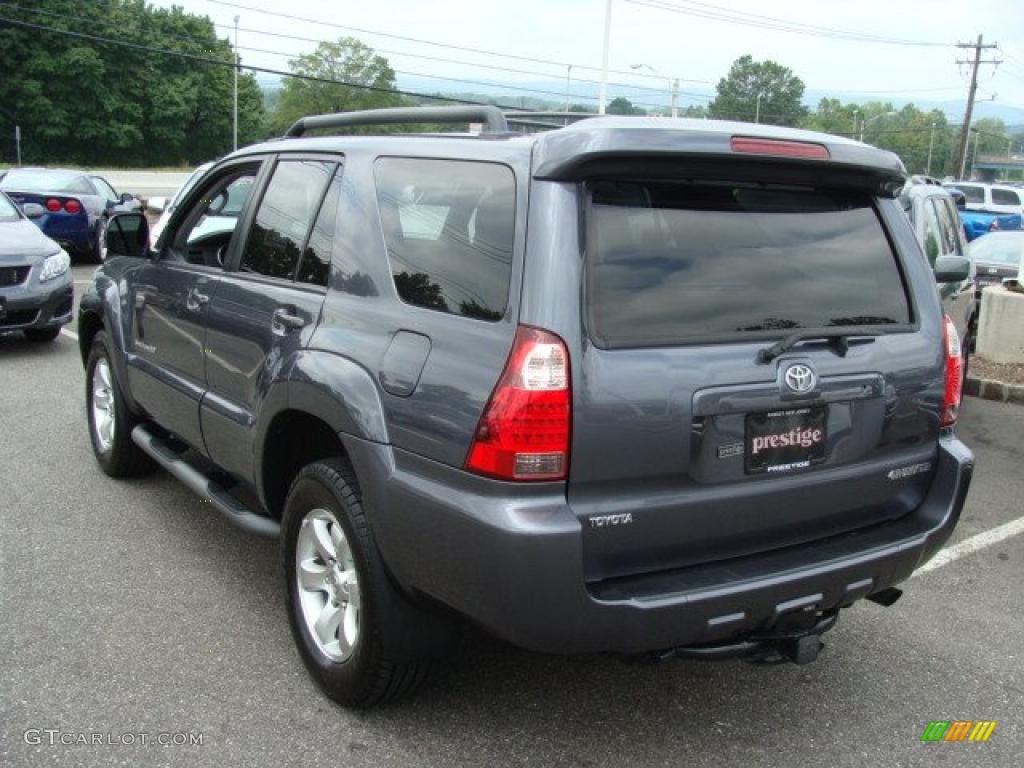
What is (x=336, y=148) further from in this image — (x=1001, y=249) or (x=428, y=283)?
(x=1001, y=249)

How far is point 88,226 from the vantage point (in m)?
15.6

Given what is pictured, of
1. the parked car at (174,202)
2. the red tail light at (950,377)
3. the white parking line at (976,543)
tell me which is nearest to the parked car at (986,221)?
the parked car at (174,202)

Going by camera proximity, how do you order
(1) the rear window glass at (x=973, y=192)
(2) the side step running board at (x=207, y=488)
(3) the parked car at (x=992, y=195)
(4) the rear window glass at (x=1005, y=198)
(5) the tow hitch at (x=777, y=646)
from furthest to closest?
(1) the rear window glass at (x=973, y=192) → (4) the rear window glass at (x=1005, y=198) → (3) the parked car at (x=992, y=195) → (2) the side step running board at (x=207, y=488) → (5) the tow hitch at (x=777, y=646)

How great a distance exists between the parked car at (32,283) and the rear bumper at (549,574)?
7.11 meters

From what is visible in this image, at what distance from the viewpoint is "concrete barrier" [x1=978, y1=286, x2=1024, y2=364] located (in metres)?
9.11

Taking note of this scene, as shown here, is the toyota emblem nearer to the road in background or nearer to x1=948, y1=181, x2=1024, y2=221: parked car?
x1=948, y1=181, x2=1024, y2=221: parked car

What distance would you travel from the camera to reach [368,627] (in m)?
2.96

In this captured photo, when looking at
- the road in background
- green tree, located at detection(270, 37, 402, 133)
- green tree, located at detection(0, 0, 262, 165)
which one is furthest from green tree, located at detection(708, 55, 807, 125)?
the road in background

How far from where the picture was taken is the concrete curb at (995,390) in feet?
27.7

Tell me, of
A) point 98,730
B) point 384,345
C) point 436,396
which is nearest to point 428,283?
point 384,345

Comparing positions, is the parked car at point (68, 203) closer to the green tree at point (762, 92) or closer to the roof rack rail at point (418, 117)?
the roof rack rail at point (418, 117)

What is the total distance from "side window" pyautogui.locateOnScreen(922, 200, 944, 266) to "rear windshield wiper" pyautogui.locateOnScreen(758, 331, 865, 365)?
466cm

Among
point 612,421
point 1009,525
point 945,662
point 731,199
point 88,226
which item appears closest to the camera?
point 612,421

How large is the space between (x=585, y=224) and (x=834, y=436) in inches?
39.5
